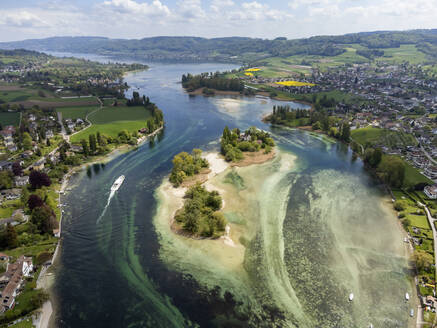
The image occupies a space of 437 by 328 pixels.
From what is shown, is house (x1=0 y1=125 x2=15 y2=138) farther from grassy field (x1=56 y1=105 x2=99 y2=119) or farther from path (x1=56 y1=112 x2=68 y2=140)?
grassy field (x1=56 y1=105 x2=99 y2=119)

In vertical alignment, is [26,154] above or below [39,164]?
above

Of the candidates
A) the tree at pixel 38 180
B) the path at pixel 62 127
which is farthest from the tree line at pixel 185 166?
the path at pixel 62 127

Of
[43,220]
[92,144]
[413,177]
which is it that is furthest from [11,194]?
[413,177]

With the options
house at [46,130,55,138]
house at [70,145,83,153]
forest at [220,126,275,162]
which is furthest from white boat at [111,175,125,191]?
house at [46,130,55,138]

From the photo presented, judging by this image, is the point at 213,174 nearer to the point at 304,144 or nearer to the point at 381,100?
the point at 304,144

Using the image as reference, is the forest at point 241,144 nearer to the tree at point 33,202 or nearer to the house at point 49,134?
the tree at point 33,202

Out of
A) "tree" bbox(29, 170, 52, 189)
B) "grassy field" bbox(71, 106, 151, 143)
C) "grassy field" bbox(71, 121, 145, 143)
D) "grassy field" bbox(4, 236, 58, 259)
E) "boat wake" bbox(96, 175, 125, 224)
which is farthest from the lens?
"grassy field" bbox(71, 106, 151, 143)

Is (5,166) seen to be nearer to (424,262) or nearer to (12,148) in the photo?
(12,148)
